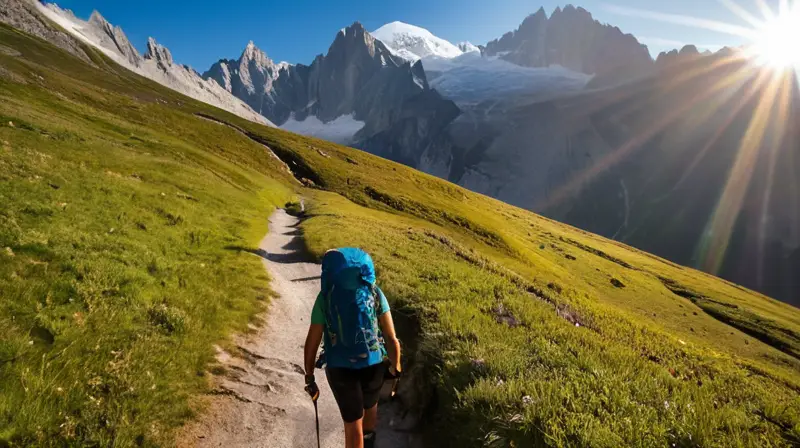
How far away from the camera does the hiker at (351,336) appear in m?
6.20

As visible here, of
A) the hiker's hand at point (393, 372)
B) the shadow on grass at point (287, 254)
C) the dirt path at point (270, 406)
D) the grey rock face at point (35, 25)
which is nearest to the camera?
the hiker's hand at point (393, 372)

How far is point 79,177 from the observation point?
72.1ft

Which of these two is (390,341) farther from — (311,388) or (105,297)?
(105,297)

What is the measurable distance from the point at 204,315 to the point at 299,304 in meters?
5.27

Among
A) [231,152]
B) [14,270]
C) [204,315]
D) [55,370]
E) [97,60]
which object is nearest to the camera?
[55,370]

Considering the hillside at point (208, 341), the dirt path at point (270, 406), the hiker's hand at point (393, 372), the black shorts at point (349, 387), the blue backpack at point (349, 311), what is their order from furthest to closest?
the dirt path at point (270, 406)
the hiker's hand at point (393, 372)
the hillside at point (208, 341)
the black shorts at point (349, 387)
the blue backpack at point (349, 311)

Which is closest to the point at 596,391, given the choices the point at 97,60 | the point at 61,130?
the point at 61,130

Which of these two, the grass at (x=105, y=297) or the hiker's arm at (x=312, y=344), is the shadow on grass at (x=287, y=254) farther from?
the hiker's arm at (x=312, y=344)

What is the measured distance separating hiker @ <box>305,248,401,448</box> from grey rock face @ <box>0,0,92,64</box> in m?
230

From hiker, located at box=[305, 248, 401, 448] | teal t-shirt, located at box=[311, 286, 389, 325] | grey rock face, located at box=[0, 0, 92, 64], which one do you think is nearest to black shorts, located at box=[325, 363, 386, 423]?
hiker, located at box=[305, 248, 401, 448]

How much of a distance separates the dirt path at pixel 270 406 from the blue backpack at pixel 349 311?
3.23 metres

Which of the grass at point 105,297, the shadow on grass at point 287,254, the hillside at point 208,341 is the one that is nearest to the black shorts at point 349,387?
the hillside at point 208,341

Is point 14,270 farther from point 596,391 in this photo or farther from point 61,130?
point 61,130

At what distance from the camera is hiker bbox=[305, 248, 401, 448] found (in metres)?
6.20
